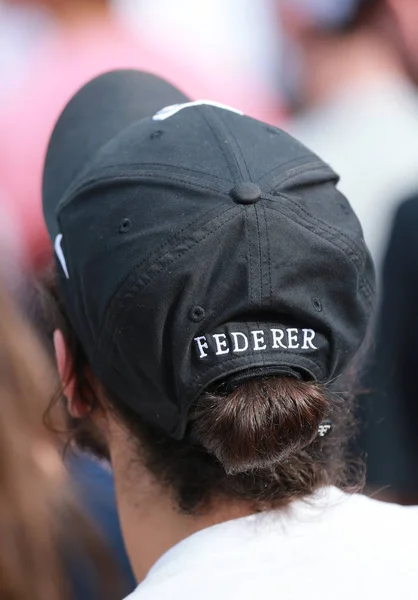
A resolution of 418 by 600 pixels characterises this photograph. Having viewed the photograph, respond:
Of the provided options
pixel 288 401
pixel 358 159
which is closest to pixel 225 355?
pixel 288 401

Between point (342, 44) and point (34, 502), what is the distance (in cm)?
141

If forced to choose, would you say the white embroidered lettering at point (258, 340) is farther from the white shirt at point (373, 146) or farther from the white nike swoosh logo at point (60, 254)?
the white shirt at point (373, 146)

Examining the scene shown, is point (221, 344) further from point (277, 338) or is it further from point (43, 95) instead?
point (43, 95)

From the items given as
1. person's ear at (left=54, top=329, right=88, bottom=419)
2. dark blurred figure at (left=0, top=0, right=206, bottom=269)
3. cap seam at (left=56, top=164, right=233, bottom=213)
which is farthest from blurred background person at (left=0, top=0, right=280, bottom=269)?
cap seam at (left=56, top=164, right=233, bottom=213)

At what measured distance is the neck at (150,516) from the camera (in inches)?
34.6

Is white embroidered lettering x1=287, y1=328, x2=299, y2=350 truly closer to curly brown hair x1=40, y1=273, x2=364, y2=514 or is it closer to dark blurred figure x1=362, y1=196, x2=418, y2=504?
curly brown hair x1=40, y1=273, x2=364, y2=514

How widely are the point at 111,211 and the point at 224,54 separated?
51.6 inches

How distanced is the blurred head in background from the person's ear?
1.17 meters

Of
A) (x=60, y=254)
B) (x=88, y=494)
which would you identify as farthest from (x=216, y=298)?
(x=88, y=494)

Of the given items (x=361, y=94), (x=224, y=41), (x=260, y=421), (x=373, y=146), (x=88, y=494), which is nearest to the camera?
(x=260, y=421)

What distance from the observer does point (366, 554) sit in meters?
0.79

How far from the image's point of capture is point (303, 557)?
2.57ft

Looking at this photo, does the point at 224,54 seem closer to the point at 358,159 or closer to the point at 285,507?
the point at 358,159

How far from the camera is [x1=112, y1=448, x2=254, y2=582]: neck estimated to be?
0.88 meters
